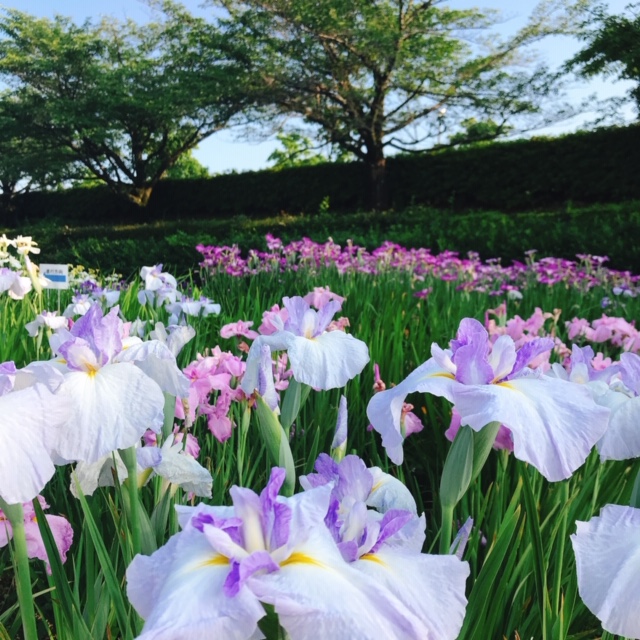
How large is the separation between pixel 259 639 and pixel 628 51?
1766cm

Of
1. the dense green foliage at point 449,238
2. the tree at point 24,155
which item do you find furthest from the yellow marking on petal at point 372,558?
the tree at point 24,155

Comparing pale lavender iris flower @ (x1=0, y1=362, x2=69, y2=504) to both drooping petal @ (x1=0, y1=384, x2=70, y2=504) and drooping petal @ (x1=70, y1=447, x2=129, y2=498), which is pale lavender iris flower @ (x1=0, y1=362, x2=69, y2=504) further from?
drooping petal @ (x1=70, y1=447, x2=129, y2=498)

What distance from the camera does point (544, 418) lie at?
0.63 metres

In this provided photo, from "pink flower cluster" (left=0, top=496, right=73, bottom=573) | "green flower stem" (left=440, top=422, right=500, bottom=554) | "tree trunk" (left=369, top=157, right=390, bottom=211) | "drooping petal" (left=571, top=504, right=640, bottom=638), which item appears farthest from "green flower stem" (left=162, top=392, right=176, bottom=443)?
"tree trunk" (left=369, top=157, right=390, bottom=211)

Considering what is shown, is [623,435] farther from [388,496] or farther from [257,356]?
[257,356]

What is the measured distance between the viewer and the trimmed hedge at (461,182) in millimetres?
14281

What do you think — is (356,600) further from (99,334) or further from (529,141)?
(529,141)

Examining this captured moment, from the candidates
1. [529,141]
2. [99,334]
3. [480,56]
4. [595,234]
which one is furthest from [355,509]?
[480,56]

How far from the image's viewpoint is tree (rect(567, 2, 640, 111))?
14.9m

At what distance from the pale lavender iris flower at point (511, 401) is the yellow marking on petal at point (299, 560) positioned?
220 millimetres

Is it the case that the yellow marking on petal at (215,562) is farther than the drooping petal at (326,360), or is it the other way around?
the drooping petal at (326,360)

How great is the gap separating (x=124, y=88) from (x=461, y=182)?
11240 mm

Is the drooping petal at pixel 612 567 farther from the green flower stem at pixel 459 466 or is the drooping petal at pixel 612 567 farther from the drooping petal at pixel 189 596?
the drooping petal at pixel 189 596

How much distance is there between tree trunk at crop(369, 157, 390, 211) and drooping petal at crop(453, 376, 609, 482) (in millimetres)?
16932
